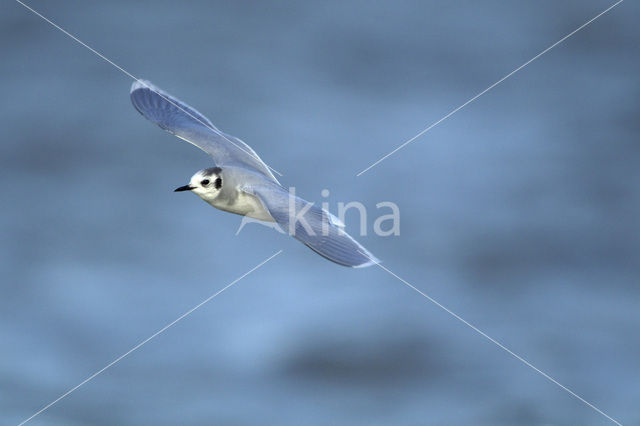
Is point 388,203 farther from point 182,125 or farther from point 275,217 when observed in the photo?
point 275,217

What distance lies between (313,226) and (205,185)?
1.20 ft

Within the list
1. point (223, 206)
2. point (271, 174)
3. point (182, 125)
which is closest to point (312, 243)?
point (223, 206)

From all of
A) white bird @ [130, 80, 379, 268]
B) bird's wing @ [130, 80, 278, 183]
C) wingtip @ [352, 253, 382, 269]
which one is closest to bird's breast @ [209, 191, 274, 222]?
white bird @ [130, 80, 379, 268]

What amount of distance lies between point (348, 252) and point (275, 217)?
245mm

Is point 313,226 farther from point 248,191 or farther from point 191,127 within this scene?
point 191,127

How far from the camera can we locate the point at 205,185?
264 centimetres

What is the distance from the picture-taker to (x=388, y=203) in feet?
17.4

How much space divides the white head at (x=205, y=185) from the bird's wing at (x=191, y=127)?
29 centimetres

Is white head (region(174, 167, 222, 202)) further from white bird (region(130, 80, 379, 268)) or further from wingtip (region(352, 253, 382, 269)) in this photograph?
wingtip (region(352, 253, 382, 269))

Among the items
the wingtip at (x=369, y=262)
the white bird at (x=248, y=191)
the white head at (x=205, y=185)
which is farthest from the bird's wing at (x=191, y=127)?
the wingtip at (x=369, y=262)

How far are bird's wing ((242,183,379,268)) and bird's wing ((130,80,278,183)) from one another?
36 centimetres

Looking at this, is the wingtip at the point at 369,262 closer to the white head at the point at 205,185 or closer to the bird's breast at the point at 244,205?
the bird's breast at the point at 244,205

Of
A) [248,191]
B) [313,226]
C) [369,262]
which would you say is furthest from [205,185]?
[369,262]

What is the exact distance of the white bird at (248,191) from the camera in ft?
7.75
